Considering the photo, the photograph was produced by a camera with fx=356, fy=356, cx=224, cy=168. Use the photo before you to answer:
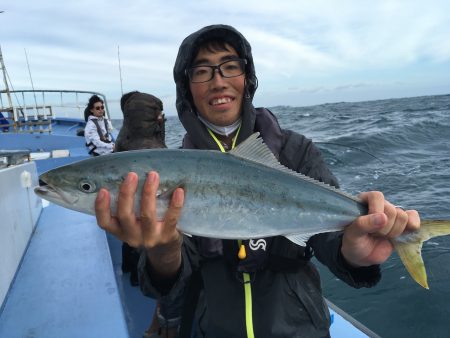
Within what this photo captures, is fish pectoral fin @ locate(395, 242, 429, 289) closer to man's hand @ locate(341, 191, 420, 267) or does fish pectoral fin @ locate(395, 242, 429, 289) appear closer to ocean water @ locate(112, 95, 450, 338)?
man's hand @ locate(341, 191, 420, 267)

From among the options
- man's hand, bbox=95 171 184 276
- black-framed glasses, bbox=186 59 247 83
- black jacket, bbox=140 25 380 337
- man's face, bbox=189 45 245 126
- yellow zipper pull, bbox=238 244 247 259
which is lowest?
black jacket, bbox=140 25 380 337

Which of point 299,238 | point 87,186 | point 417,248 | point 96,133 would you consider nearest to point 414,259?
point 417,248

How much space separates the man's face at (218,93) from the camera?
3.03 metres

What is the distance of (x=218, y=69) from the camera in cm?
307

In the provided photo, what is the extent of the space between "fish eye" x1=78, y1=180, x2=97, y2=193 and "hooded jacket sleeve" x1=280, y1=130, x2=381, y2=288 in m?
1.55

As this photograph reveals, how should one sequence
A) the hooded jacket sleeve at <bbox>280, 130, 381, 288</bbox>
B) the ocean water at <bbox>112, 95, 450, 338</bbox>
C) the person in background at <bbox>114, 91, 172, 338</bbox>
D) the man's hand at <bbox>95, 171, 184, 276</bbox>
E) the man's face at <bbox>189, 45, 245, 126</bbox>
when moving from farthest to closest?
the ocean water at <bbox>112, 95, 450, 338</bbox> → the person in background at <bbox>114, 91, 172, 338</bbox> → the man's face at <bbox>189, 45, 245, 126</bbox> → the hooded jacket sleeve at <bbox>280, 130, 381, 288</bbox> → the man's hand at <bbox>95, 171, 184, 276</bbox>

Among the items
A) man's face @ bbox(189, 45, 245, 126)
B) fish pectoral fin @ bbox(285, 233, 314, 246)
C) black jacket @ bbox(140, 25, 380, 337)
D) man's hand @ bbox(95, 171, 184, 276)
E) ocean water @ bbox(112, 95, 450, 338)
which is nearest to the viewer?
man's hand @ bbox(95, 171, 184, 276)

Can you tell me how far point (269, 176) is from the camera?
235 centimetres

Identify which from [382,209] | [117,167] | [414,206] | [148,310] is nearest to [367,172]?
[414,206]

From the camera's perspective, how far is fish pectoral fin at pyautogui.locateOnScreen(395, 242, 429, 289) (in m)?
2.45

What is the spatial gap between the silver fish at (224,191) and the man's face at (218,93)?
802 mm

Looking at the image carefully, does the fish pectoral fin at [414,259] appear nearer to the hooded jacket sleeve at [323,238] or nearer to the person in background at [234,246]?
the person in background at [234,246]

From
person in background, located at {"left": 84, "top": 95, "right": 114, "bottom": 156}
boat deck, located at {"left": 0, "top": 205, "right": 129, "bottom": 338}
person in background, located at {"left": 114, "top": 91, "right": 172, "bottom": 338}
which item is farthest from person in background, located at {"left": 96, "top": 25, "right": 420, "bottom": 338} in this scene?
person in background, located at {"left": 84, "top": 95, "right": 114, "bottom": 156}

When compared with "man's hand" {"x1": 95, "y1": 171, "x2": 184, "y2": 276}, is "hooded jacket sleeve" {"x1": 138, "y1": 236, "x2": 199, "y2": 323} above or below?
below
